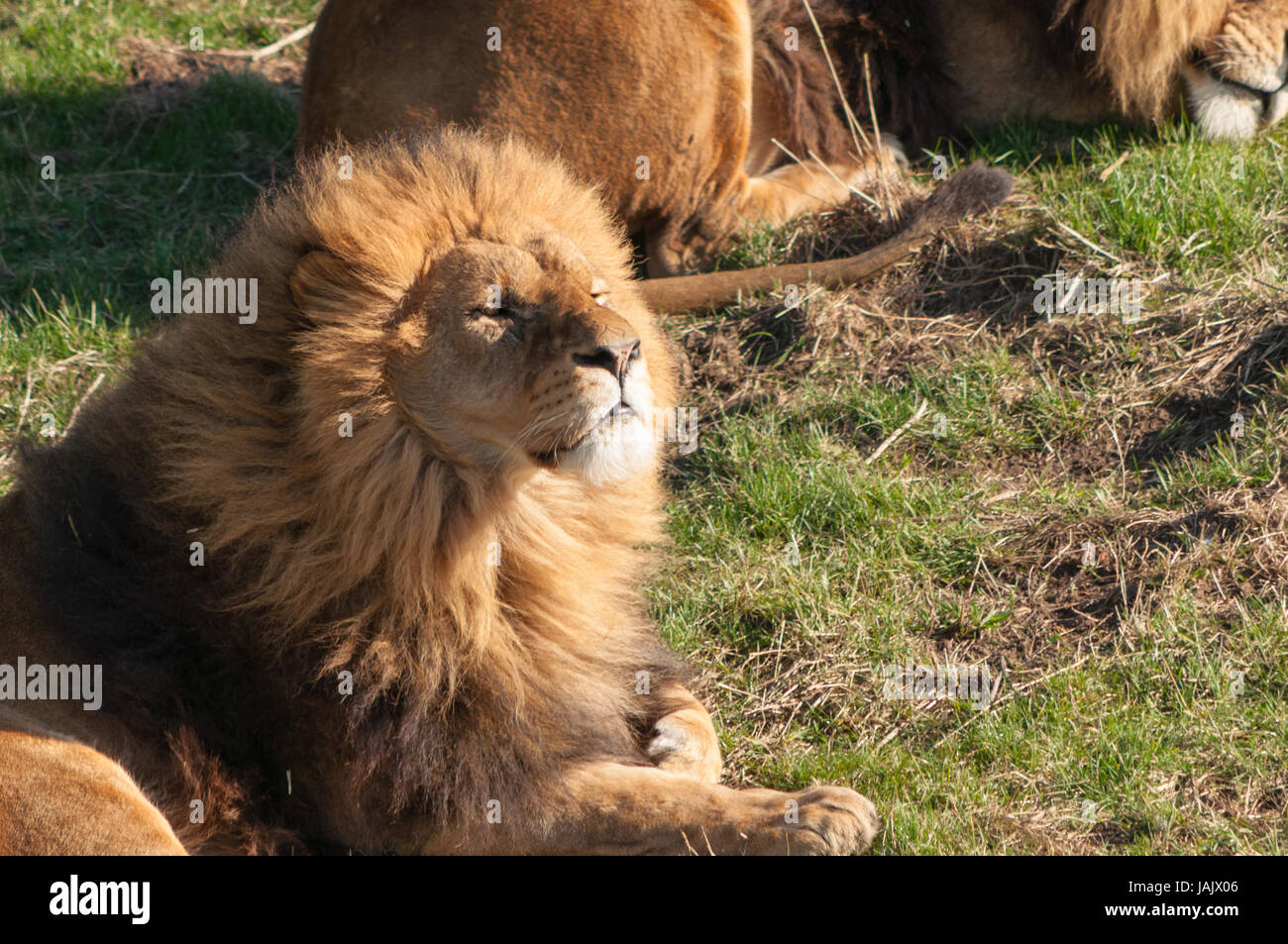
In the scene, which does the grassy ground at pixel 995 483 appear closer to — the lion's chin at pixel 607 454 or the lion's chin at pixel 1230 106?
the lion's chin at pixel 1230 106

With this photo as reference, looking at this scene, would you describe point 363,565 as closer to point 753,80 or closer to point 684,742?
point 684,742

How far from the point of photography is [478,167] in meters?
3.73

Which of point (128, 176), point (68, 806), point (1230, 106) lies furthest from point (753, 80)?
point (68, 806)

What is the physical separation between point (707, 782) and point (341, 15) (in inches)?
140

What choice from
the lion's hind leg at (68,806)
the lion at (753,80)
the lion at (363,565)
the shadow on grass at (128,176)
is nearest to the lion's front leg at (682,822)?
the lion at (363,565)

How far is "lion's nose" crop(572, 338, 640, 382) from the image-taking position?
3369mm

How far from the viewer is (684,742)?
386 centimetres

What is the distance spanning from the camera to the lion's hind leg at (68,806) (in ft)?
10.1

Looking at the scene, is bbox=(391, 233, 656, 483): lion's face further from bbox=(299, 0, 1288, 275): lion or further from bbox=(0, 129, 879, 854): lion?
bbox=(299, 0, 1288, 275): lion

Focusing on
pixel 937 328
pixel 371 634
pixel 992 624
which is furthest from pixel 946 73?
pixel 371 634

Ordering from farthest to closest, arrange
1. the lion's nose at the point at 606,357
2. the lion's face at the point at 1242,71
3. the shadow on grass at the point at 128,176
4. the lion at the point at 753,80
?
1. the shadow on grass at the point at 128,176
2. the lion's face at the point at 1242,71
3. the lion at the point at 753,80
4. the lion's nose at the point at 606,357

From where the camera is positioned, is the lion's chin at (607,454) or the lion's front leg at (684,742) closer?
the lion's chin at (607,454)

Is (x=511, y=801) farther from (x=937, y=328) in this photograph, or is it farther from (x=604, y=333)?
(x=937, y=328)

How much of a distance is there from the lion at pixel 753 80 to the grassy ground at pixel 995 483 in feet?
0.73
